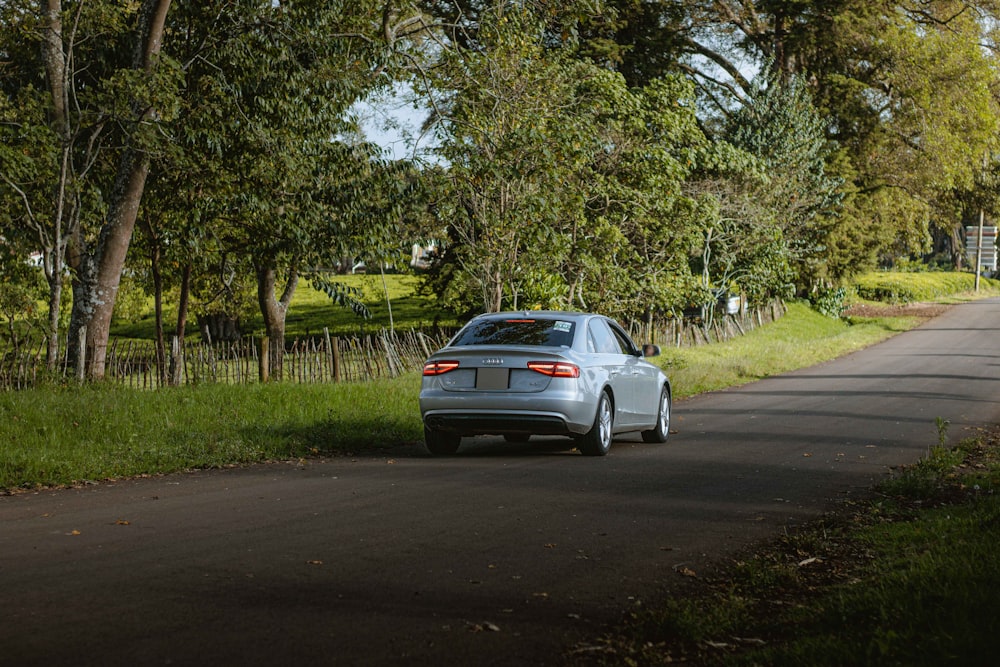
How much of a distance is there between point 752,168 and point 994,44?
15895 millimetres

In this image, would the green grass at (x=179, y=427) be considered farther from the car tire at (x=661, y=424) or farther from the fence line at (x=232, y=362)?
the car tire at (x=661, y=424)

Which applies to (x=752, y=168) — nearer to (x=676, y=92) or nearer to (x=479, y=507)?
(x=676, y=92)

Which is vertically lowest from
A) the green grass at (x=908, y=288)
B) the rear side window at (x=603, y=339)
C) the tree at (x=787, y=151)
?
the rear side window at (x=603, y=339)

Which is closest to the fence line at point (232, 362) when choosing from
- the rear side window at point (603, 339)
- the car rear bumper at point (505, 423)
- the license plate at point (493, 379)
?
the rear side window at point (603, 339)

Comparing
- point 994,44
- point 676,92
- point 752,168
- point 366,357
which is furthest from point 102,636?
point 994,44

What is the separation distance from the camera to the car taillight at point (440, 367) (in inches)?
478

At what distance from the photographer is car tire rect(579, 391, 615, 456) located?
12.2 meters

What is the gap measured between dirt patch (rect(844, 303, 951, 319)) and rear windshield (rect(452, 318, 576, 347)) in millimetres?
39491

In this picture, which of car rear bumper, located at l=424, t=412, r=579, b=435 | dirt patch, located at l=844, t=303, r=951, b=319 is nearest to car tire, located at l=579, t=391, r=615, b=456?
car rear bumper, located at l=424, t=412, r=579, b=435

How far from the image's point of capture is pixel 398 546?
7012mm

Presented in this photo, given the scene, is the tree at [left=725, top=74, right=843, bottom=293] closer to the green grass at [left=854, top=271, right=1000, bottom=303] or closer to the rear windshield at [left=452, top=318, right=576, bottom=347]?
→ the green grass at [left=854, top=271, right=1000, bottom=303]

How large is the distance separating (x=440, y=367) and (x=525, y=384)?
1.02m

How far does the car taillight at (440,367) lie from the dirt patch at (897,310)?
40346mm

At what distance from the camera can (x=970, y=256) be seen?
89.2m
